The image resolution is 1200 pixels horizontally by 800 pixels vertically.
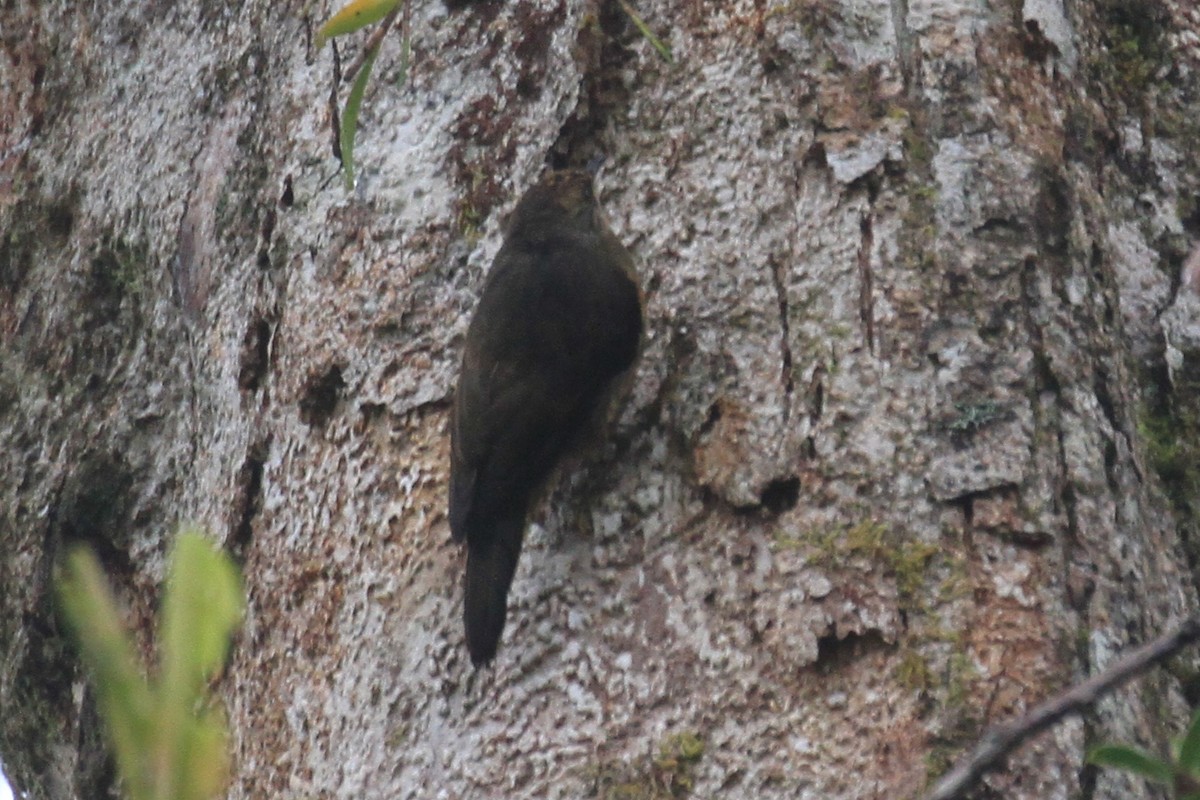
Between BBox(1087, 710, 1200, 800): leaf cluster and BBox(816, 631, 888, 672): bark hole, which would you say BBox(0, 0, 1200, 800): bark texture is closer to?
BBox(816, 631, 888, 672): bark hole

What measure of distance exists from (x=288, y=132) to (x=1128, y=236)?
146 cm

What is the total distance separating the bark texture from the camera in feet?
7.16

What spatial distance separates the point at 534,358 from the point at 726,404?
0.49 meters

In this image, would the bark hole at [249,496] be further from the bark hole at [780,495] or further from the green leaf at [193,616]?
the green leaf at [193,616]

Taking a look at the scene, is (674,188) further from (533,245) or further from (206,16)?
(206,16)

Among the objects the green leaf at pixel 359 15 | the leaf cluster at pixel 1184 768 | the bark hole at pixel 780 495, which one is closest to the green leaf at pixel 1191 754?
the leaf cluster at pixel 1184 768

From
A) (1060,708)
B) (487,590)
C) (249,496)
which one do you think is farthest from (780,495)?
(1060,708)

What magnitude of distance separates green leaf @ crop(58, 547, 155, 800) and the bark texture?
4.83 ft

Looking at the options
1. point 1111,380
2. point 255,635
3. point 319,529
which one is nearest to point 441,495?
point 319,529

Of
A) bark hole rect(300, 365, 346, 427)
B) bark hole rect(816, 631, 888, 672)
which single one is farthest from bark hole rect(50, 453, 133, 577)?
bark hole rect(816, 631, 888, 672)

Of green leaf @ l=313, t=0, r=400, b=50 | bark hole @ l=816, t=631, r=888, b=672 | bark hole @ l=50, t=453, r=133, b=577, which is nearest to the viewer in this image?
green leaf @ l=313, t=0, r=400, b=50

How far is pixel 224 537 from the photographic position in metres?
2.82

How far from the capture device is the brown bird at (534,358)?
249 centimetres

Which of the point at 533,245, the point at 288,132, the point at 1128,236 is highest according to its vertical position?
the point at 288,132
